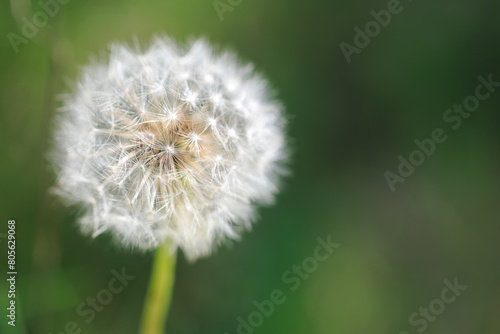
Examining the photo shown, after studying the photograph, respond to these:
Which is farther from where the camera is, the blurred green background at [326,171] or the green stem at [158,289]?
the blurred green background at [326,171]

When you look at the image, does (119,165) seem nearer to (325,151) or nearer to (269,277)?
(269,277)

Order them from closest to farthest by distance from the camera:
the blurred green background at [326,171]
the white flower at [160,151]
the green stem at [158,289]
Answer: the white flower at [160,151] → the green stem at [158,289] → the blurred green background at [326,171]

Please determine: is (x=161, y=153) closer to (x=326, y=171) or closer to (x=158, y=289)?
(x=158, y=289)

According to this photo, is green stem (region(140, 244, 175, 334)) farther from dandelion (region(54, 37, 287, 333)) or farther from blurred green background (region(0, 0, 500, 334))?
blurred green background (region(0, 0, 500, 334))

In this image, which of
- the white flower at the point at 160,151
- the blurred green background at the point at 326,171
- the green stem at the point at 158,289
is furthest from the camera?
the blurred green background at the point at 326,171

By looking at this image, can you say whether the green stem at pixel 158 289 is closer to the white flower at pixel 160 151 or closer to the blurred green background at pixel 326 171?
the white flower at pixel 160 151

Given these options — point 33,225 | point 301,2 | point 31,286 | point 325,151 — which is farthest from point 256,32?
point 31,286

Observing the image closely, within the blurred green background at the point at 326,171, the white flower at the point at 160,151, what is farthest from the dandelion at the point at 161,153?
the blurred green background at the point at 326,171
